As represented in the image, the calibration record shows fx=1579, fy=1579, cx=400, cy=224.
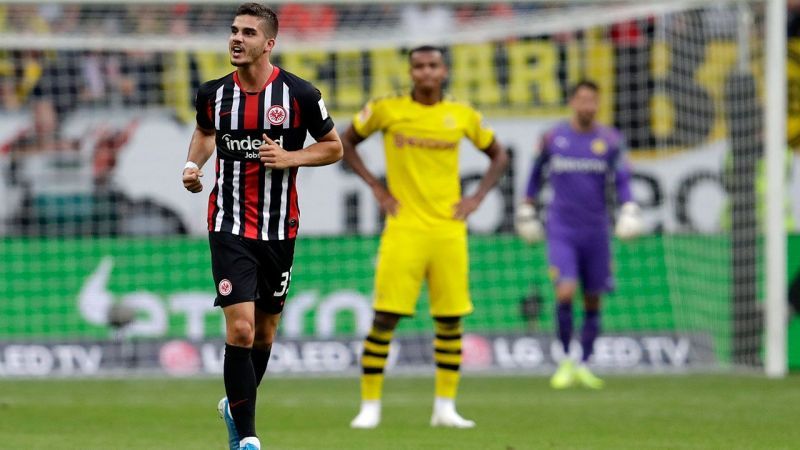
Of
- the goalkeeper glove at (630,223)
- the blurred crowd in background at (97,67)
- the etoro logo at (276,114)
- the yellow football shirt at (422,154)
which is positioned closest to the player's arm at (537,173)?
the goalkeeper glove at (630,223)

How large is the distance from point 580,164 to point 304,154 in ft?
19.2

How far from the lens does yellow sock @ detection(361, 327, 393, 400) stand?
377 inches

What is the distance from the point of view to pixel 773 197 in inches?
538

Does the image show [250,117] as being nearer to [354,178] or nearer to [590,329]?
[590,329]

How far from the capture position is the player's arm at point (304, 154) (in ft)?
23.4

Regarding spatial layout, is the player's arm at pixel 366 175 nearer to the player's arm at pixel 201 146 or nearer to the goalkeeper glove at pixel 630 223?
the player's arm at pixel 201 146

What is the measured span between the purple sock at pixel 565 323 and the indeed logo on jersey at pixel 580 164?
1100 millimetres

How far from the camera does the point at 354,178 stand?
52.9 feet

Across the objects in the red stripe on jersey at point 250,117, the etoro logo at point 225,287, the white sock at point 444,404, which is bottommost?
the white sock at point 444,404

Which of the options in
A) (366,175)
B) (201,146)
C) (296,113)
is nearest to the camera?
(296,113)

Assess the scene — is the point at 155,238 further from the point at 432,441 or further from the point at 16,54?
the point at 432,441

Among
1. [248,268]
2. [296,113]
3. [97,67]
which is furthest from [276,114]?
[97,67]

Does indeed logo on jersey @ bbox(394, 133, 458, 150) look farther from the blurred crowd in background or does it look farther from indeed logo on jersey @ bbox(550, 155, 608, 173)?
the blurred crowd in background

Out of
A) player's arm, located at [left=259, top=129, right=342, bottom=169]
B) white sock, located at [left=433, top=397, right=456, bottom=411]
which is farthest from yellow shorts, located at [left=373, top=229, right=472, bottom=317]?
player's arm, located at [left=259, top=129, right=342, bottom=169]
